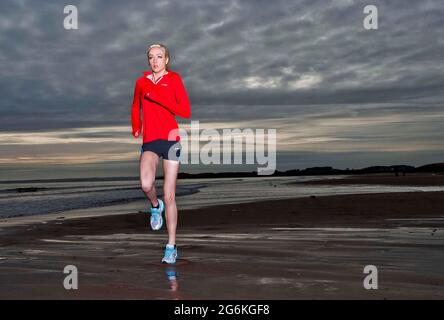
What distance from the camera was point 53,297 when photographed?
4031mm

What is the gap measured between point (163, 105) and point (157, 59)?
545 mm

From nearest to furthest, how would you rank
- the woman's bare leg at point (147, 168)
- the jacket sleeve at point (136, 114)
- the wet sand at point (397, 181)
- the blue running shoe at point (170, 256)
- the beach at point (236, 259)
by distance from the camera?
the beach at point (236, 259), the blue running shoe at point (170, 256), the woman's bare leg at point (147, 168), the jacket sleeve at point (136, 114), the wet sand at point (397, 181)

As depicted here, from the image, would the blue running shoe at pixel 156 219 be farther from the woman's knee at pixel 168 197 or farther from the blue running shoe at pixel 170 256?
the blue running shoe at pixel 170 256

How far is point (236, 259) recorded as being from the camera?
5949mm

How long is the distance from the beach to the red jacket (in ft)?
4.77

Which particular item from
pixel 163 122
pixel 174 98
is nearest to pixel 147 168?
pixel 163 122

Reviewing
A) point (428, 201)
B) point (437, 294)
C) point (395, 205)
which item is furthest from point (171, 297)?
point (428, 201)

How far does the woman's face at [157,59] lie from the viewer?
5750 millimetres

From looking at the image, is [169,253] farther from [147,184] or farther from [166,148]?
[166,148]

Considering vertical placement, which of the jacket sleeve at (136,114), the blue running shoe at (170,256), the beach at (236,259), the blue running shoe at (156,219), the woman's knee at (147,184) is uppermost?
the jacket sleeve at (136,114)

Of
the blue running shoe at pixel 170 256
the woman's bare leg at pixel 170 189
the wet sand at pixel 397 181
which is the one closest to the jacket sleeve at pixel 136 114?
the woman's bare leg at pixel 170 189

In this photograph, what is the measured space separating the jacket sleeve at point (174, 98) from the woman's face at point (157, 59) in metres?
0.21

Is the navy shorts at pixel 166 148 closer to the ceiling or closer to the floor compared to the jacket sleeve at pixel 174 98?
closer to the floor
